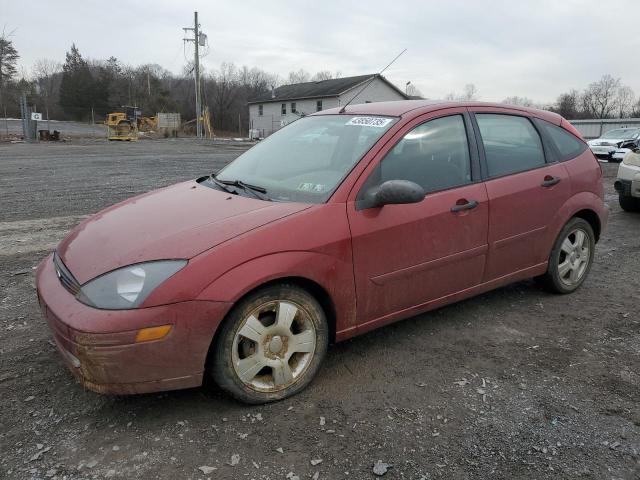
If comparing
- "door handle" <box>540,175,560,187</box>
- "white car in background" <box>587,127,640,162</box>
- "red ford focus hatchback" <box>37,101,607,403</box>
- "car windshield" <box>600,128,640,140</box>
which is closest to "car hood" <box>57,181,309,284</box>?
"red ford focus hatchback" <box>37,101,607,403</box>

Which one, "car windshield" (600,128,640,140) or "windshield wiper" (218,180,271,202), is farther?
"car windshield" (600,128,640,140)

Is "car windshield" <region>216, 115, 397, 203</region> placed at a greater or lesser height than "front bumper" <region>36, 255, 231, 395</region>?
greater

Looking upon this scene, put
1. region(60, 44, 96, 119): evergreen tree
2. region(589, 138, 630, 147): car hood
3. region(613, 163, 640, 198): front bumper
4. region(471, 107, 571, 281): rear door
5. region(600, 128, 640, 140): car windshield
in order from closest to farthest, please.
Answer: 1. region(471, 107, 571, 281): rear door
2. region(613, 163, 640, 198): front bumper
3. region(589, 138, 630, 147): car hood
4. region(600, 128, 640, 140): car windshield
5. region(60, 44, 96, 119): evergreen tree

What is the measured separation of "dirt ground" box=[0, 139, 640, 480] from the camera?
2.36 metres

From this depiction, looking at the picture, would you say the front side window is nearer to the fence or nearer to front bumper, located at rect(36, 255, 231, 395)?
front bumper, located at rect(36, 255, 231, 395)

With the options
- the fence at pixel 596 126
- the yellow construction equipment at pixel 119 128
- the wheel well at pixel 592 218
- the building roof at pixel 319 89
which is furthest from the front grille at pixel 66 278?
the fence at pixel 596 126

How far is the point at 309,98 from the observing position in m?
49.0

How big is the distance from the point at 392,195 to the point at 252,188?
94cm

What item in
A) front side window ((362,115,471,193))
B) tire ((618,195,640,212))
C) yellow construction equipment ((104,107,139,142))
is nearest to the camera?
front side window ((362,115,471,193))

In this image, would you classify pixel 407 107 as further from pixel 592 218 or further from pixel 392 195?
pixel 592 218

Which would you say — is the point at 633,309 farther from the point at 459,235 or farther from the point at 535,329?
the point at 459,235

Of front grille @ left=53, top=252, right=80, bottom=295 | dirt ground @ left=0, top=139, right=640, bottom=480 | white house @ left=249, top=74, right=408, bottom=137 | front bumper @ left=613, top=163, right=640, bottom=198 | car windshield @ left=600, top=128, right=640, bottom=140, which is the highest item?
white house @ left=249, top=74, right=408, bottom=137

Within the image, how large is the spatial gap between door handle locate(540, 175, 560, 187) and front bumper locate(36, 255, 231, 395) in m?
2.80

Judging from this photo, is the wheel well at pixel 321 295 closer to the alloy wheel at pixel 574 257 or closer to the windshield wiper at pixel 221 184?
the windshield wiper at pixel 221 184
